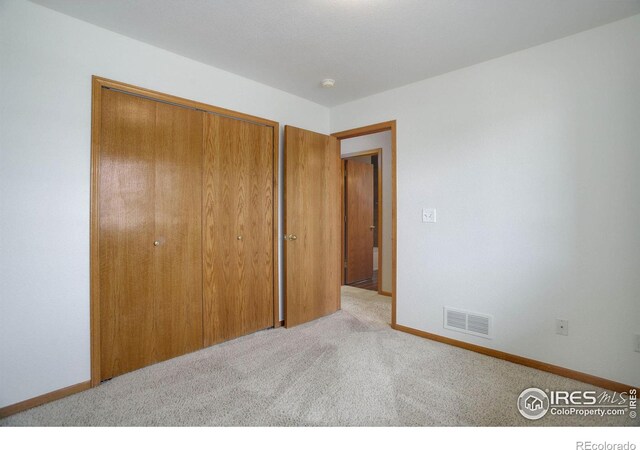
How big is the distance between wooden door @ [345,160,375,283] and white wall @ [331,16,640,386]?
2.12 meters

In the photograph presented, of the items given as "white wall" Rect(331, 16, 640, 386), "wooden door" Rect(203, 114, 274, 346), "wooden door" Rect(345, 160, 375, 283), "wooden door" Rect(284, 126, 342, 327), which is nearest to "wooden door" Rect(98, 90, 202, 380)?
"wooden door" Rect(203, 114, 274, 346)

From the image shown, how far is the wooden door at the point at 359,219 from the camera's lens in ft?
17.0

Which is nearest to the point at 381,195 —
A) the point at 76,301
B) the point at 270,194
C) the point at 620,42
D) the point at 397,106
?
the point at 397,106

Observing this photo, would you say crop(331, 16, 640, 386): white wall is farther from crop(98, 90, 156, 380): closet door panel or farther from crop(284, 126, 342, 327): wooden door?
crop(98, 90, 156, 380): closet door panel

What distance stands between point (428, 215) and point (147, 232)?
2.34 m

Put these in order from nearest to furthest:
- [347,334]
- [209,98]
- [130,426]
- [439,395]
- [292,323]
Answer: [130,426] → [439,395] → [209,98] → [347,334] → [292,323]

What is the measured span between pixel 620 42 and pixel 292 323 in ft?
10.9

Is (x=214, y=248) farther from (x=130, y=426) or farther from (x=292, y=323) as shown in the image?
(x=130, y=426)

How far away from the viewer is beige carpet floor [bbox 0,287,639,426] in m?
1.70

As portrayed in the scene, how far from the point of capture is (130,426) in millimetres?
1646

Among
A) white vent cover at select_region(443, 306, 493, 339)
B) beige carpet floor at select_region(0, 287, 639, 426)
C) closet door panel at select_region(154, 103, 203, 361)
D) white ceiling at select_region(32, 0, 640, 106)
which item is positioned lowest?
beige carpet floor at select_region(0, 287, 639, 426)

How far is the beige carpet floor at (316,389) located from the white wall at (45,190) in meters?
0.30

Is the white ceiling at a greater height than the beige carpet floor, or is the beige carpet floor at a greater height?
the white ceiling

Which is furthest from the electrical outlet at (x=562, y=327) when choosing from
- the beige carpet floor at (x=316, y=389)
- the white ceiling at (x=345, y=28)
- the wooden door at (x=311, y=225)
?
the wooden door at (x=311, y=225)
